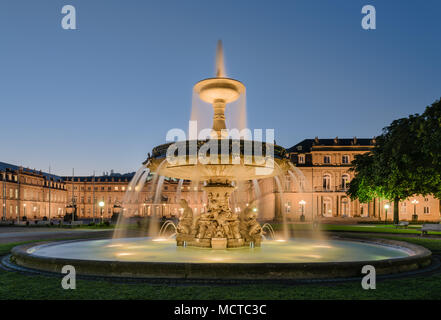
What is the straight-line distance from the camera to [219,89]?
12875 mm

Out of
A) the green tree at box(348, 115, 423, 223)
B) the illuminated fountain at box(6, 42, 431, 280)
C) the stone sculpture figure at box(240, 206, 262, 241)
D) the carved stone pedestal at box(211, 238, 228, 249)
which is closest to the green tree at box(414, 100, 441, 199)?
the green tree at box(348, 115, 423, 223)

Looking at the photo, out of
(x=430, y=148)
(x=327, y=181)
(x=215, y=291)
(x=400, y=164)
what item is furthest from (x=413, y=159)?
(x=327, y=181)

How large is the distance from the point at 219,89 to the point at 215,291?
8051mm

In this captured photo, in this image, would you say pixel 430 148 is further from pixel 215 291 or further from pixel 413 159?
pixel 215 291

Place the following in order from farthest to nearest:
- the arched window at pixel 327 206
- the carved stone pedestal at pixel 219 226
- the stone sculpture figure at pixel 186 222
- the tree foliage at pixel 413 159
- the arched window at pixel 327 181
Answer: the arched window at pixel 327 181 → the arched window at pixel 327 206 → the tree foliage at pixel 413 159 → the stone sculpture figure at pixel 186 222 → the carved stone pedestal at pixel 219 226

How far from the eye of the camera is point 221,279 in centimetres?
726

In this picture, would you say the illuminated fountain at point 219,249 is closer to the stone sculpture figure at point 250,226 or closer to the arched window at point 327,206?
Answer: the stone sculpture figure at point 250,226

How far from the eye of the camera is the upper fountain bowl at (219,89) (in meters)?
12.7

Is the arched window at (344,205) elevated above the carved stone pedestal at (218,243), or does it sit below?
below

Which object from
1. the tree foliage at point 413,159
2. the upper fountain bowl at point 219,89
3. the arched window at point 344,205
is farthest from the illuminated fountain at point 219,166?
the arched window at point 344,205

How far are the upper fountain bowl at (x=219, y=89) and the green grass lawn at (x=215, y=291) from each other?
7.75 meters

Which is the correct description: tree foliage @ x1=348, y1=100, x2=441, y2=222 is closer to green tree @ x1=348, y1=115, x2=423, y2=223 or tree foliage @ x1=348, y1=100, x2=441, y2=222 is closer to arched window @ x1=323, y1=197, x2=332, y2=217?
green tree @ x1=348, y1=115, x2=423, y2=223

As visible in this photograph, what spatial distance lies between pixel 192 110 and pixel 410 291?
1142cm
